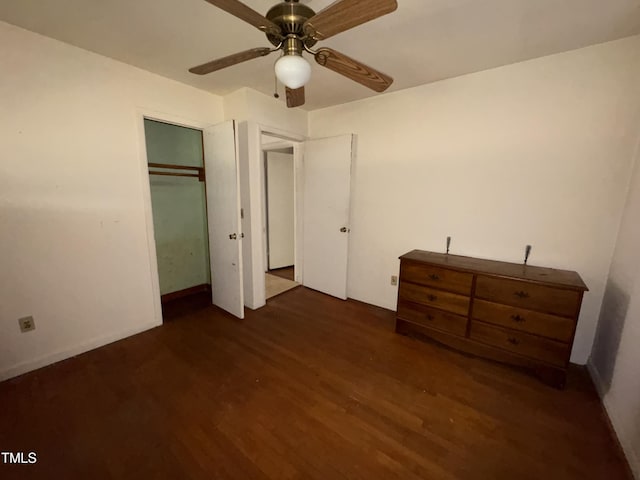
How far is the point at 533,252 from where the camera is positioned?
2.11 m

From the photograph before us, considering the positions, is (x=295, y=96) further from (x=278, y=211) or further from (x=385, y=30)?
(x=278, y=211)

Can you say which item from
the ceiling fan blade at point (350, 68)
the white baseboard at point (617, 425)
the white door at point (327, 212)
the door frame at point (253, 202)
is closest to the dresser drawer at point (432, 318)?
the white baseboard at point (617, 425)

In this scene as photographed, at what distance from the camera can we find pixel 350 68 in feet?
4.41

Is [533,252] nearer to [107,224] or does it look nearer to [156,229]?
[107,224]

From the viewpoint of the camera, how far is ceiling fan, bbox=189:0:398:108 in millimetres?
984

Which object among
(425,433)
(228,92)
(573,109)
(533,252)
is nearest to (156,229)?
(228,92)

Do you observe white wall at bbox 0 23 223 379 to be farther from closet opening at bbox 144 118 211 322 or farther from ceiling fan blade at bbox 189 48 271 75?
ceiling fan blade at bbox 189 48 271 75

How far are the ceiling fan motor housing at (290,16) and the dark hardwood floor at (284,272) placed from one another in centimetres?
314

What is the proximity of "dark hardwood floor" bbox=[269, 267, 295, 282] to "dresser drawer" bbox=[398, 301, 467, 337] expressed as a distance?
1.94 metres

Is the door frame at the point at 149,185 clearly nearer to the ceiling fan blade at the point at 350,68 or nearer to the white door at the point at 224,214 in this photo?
the white door at the point at 224,214

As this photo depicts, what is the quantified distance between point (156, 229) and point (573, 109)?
3.97 meters

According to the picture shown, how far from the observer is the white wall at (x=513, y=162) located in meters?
1.81

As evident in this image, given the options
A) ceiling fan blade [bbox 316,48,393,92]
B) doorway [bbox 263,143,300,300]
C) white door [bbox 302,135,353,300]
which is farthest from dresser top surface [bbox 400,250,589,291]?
doorway [bbox 263,143,300,300]

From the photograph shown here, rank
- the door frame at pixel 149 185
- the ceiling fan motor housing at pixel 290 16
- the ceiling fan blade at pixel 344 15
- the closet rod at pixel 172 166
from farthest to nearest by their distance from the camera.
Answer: the closet rod at pixel 172 166 < the door frame at pixel 149 185 < the ceiling fan motor housing at pixel 290 16 < the ceiling fan blade at pixel 344 15
